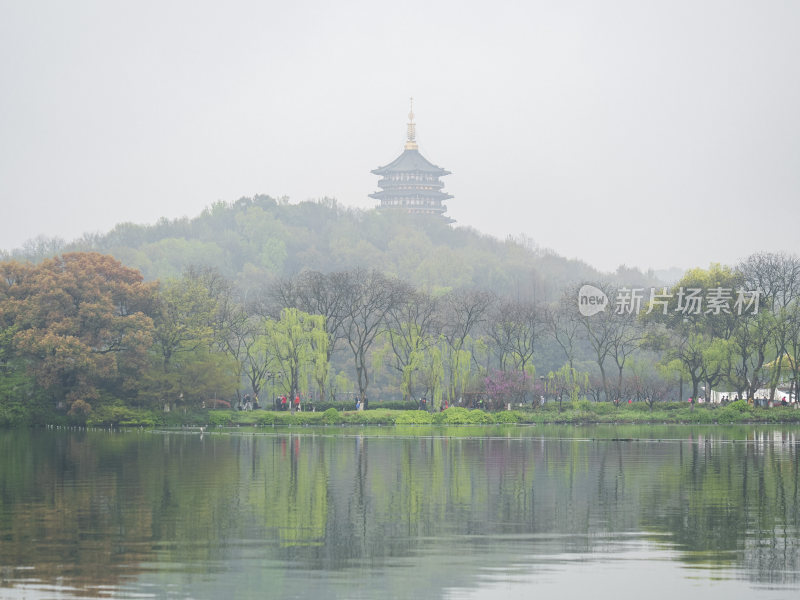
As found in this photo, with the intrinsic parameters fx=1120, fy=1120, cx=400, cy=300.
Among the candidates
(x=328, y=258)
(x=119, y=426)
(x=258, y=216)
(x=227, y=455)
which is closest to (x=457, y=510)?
(x=227, y=455)

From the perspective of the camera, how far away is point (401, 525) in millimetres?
15688

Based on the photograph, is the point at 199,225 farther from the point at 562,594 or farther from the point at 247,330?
the point at 562,594

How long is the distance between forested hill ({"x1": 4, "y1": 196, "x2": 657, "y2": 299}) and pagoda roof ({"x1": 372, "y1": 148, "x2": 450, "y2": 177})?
8870 mm

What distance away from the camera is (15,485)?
2059 cm

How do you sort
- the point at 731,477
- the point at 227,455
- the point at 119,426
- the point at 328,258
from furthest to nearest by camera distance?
the point at 328,258 < the point at 119,426 < the point at 227,455 < the point at 731,477

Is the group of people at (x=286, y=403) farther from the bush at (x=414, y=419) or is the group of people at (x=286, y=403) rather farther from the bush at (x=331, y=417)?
the bush at (x=414, y=419)

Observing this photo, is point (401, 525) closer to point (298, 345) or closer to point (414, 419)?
point (414, 419)

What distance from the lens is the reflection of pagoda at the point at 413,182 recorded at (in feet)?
484

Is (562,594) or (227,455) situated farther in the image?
(227,455)

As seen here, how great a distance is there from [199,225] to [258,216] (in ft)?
25.8

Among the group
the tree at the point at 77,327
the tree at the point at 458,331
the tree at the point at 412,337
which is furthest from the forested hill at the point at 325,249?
the tree at the point at 77,327

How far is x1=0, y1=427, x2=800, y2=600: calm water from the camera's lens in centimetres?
1179

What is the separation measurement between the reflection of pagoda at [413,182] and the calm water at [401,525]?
12039cm

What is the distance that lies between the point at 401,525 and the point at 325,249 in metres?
112
